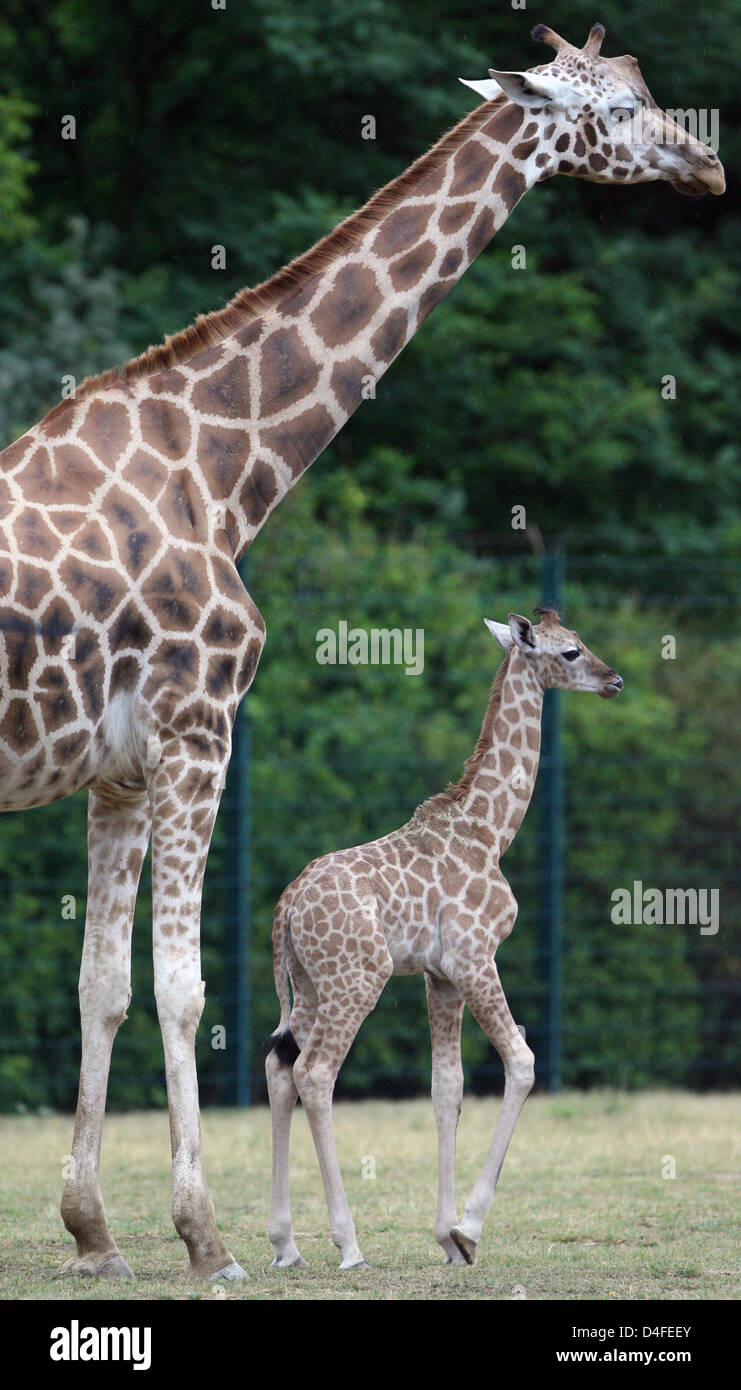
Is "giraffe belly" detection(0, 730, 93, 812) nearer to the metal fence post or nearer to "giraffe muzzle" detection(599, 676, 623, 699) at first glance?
"giraffe muzzle" detection(599, 676, 623, 699)

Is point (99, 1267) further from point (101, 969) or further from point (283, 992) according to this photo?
point (283, 992)

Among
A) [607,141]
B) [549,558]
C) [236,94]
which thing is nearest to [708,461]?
[236,94]

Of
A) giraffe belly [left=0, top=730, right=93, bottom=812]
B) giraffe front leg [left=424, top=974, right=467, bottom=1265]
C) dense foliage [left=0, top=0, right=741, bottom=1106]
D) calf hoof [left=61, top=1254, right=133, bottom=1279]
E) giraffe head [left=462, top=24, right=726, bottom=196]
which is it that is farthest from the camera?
dense foliage [left=0, top=0, right=741, bottom=1106]

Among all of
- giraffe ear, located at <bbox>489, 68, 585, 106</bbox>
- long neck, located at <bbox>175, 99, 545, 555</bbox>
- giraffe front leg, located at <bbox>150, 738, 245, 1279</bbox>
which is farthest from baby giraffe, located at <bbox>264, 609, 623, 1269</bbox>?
giraffe ear, located at <bbox>489, 68, 585, 106</bbox>

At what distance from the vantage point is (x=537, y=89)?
22.4 feet

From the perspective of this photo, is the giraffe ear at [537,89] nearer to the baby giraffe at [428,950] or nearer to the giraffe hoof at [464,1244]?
the baby giraffe at [428,950]

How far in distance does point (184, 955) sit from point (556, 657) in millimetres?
1950

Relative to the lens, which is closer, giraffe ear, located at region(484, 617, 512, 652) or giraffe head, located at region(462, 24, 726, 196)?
giraffe head, located at region(462, 24, 726, 196)

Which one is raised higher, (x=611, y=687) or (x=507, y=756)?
(x=611, y=687)

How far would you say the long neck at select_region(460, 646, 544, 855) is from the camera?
708 cm

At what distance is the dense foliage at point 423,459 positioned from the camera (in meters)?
12.1

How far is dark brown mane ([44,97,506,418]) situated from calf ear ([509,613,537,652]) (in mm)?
1500

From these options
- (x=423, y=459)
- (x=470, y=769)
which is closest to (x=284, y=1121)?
(x=470, y=769)

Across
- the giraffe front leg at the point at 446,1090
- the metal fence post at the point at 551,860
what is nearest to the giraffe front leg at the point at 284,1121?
the giraffe front leg at the point at 446,1090
